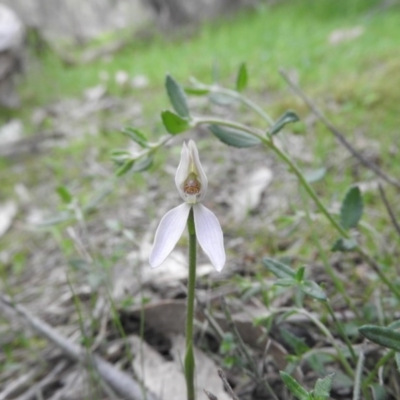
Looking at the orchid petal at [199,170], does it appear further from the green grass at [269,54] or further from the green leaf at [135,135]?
the green grass at [269,54]

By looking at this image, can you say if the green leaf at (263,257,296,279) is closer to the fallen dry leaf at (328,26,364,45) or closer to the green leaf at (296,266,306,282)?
the green leaf at (296,266,306,282)

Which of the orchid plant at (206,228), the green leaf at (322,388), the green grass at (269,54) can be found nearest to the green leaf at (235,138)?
the orchid plant at (206,228)

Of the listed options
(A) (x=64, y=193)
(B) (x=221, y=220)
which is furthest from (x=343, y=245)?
(B) (x=221, y=220)

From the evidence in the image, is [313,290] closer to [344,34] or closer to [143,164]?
[143,164]

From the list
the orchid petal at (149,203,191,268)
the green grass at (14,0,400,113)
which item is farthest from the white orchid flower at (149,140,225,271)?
the green grass at (14,0,400,113)

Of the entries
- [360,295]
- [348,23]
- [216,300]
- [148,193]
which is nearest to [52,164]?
[148,193]
